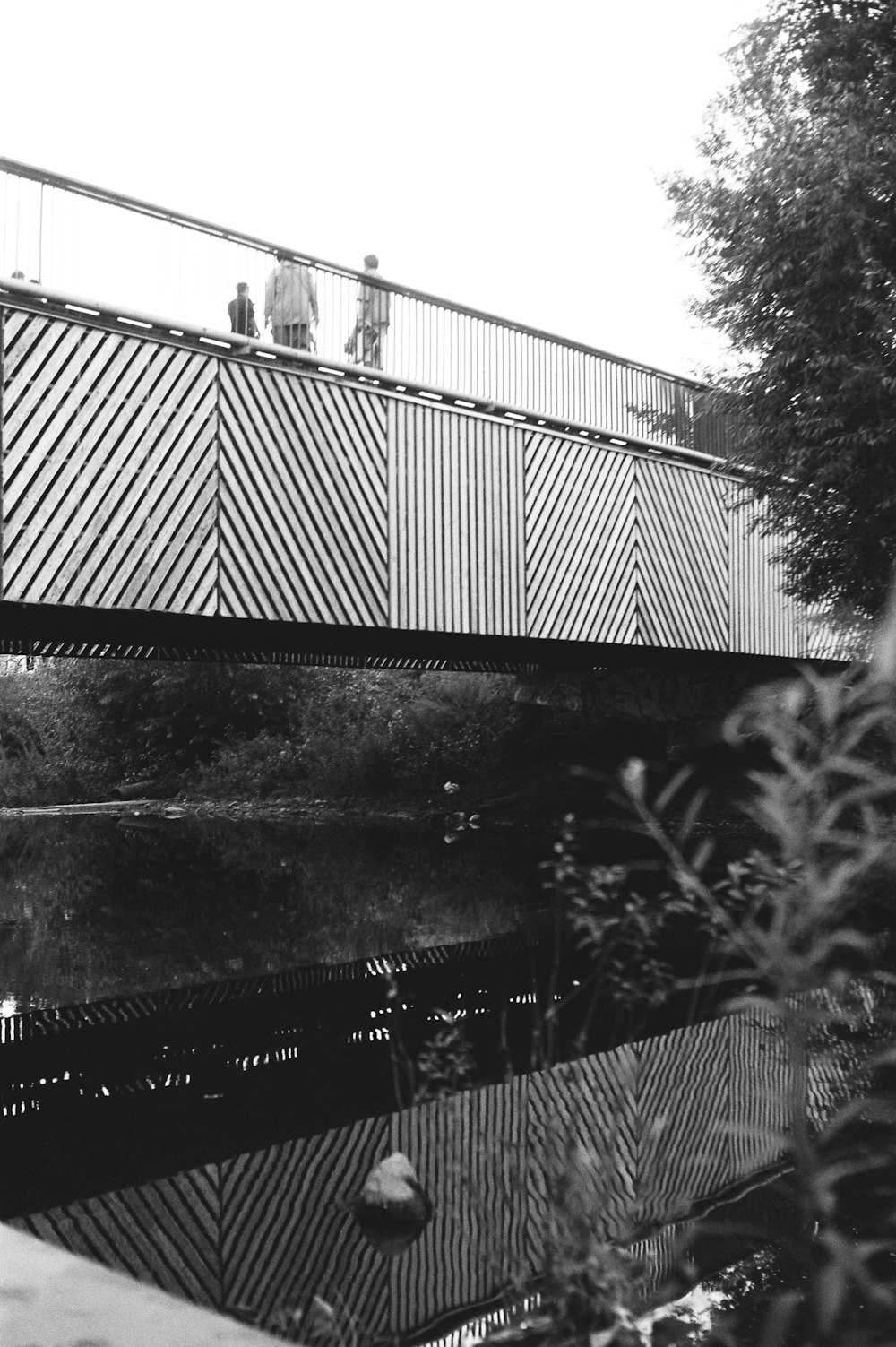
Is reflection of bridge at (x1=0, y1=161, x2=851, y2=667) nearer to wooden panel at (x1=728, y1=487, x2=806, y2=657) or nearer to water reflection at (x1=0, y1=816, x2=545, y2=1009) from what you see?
wooden panel at (x1=728, y1=487, x2=806, y2=657)

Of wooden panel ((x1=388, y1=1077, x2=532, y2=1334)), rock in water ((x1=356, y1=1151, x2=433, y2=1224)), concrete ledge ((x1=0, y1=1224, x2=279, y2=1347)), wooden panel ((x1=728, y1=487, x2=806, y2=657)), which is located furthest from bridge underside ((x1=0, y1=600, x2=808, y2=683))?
concrete ledge ((x1=0, y1=1224, x2=279, y2=1347))

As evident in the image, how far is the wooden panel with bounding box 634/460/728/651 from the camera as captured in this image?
1259 centimetres

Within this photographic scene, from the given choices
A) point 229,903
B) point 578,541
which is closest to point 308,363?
point 578,541

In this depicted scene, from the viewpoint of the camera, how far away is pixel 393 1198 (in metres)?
3.47

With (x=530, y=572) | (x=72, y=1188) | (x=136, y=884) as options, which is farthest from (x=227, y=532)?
(x=72, y=1188)

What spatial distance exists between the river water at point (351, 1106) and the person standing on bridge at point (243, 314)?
427 cm

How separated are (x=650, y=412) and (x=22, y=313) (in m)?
6.53

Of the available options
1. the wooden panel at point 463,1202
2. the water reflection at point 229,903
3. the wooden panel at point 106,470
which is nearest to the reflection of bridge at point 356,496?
the wooden panel at point 106,470

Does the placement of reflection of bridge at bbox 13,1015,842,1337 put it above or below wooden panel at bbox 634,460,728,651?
below

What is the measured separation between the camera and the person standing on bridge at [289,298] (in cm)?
929

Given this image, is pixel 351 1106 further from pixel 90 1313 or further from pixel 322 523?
pixel 322 523

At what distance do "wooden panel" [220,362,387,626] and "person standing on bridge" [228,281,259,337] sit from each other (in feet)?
0.97

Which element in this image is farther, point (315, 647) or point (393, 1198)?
point (315, 647)

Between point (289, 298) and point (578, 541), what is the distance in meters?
3.73
